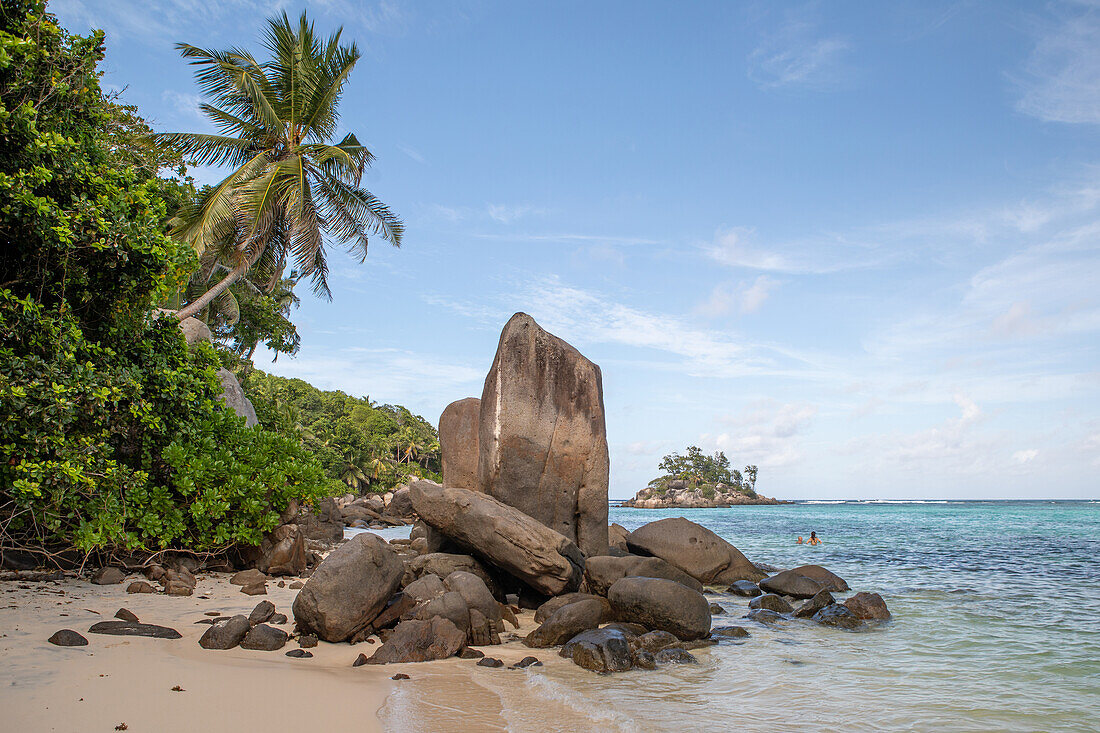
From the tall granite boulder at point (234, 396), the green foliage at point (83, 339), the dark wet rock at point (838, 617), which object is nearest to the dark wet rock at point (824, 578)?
the dark wet rock at point (838, 617)

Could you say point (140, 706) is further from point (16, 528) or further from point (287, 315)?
point (287, 315)

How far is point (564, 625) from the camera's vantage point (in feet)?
28.4

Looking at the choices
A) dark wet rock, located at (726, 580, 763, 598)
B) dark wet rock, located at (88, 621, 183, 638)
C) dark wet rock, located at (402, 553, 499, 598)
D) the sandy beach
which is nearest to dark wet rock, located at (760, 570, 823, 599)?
dark wet rock, located at (726, 580, 763, 598)

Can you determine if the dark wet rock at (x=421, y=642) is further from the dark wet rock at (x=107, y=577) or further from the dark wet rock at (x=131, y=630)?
the dark wet rock at (x=107, y=577)

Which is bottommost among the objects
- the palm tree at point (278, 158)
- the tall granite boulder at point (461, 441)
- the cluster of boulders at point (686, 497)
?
the cluster of boulders at point (686, 497)

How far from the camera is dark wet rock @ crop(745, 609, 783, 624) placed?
1108cm

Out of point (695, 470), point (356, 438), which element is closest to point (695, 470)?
point (695, 470)

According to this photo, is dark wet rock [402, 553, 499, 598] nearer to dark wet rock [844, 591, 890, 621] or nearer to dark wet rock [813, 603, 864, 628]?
dark wet rock [813, 603, 864, 628]

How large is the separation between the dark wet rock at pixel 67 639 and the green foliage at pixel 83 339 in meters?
1.89

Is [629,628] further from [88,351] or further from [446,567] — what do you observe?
[88,351]

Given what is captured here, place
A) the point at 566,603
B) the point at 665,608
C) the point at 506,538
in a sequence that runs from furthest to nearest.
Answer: the point at 506,538 → the point at 566,603 → the point at 665,608

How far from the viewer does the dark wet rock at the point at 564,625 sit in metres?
8.59

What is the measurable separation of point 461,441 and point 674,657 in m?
9.98

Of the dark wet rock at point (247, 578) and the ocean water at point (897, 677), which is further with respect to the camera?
the dark wet rock at point (247, 578)
